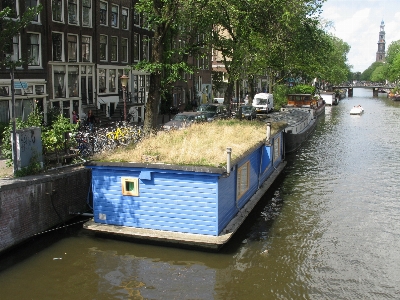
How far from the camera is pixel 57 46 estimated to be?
29672 mm

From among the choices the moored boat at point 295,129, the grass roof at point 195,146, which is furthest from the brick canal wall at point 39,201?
the moored boat at point 295,129

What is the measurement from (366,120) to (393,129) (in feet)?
29.9

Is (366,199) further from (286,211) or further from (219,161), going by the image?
(219,161)

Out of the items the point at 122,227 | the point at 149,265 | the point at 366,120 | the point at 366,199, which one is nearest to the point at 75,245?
the point at 122,227

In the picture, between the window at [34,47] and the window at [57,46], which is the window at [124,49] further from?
the window at [34,47]

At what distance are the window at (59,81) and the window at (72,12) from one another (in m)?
3.12

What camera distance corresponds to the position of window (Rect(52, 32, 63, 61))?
29.4 meters

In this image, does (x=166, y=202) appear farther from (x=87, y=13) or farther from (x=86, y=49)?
(x=87, y=13)

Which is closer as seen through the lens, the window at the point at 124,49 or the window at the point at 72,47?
the window at the point at 72,47

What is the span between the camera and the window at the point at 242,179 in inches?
595

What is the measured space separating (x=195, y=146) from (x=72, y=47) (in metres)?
19.1

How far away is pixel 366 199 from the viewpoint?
19.2 m

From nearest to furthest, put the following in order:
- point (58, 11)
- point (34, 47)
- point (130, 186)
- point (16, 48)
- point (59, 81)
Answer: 1. point (130, 186)
2. point (16, 48)
3. point (34, 47)
4. point (58, 11)
5. point (59, 81)

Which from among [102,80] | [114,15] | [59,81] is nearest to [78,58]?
[59,81]
